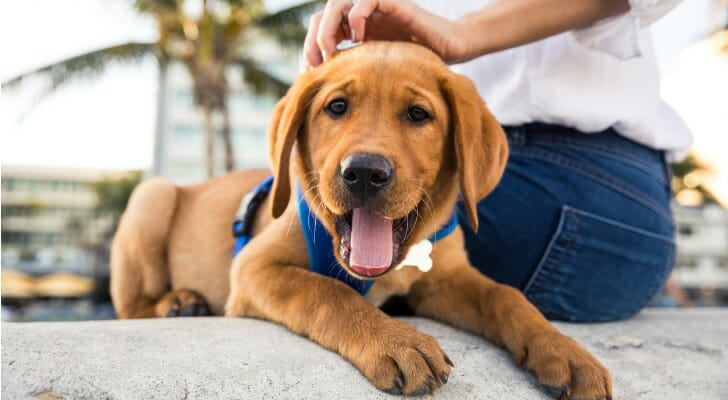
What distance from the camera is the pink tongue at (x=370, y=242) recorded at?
2.44 meters

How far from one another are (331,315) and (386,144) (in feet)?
2.43

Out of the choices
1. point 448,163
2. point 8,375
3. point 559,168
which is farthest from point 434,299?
point 8,375

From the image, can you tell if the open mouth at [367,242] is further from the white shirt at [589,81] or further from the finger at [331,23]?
the white shirt at [589,81]

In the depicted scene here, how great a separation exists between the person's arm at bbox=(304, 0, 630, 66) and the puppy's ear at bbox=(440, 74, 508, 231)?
0.20m

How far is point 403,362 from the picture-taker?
6.38 feet

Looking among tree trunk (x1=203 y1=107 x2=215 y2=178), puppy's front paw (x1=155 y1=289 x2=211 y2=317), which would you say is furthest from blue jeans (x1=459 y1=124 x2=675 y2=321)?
tree trunk (x1=203 y1=107 x2=215 y2=178)

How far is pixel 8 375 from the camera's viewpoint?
5.26 ft

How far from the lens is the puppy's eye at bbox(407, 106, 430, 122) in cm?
275

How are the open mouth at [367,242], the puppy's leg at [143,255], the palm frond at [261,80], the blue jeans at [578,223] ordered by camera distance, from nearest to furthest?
the open mouth at [367,242] → the blue jeans at [578,223] → the puppy's leg at [143,255] → the palm frond at [261,80]

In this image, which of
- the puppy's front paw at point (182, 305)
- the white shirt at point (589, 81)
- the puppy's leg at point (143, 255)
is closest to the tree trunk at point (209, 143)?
the puppy's leg at point (143, 255)

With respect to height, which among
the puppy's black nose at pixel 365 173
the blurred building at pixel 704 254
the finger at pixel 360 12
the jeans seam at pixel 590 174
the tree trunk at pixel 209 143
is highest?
the finger at pixel 360 12

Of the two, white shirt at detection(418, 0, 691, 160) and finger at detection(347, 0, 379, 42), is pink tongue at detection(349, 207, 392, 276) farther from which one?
white shirt at detection(418, 0, 691, 160)

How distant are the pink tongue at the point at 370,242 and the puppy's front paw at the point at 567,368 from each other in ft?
2.24

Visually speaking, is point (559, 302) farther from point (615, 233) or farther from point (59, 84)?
point (59, 84)
